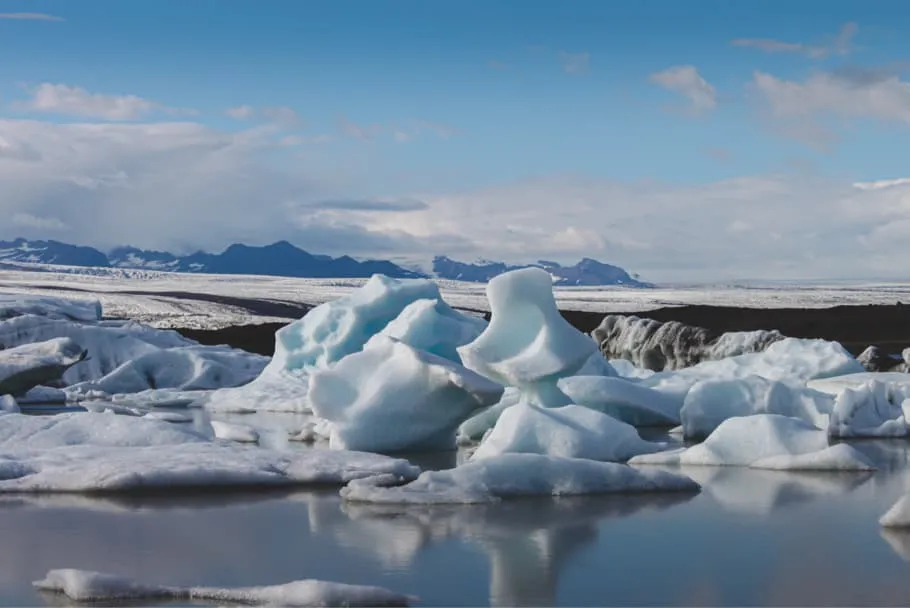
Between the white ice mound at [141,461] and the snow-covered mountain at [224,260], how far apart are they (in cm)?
14605

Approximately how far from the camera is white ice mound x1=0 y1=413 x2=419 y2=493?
Result: 6.51 metres

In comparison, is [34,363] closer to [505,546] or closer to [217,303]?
[505,546]

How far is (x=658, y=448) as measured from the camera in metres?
8.26

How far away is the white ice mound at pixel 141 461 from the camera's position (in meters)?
6.51

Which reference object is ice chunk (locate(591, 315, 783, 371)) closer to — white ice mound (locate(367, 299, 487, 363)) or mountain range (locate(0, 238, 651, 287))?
white ice mound (locate(367, 299, 487, 363))

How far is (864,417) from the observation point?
995 centimetres

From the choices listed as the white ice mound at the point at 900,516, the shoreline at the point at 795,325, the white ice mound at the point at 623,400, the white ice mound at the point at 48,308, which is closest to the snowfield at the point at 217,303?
the shoreline at the point at 795,325

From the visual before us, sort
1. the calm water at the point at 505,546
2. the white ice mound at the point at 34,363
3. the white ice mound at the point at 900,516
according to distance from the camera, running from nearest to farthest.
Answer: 1. the calm water at the point at 505,546
2. the white ice mound at the point at 900,516
3. the white ice mound at the point at 34,363

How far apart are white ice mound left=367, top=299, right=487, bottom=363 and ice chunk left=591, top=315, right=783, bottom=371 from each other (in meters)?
6.36

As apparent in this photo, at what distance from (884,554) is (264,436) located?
20.4 feet

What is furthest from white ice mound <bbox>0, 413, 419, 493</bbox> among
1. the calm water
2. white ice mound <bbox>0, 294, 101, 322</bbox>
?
white ice mound <bbox>0, 294, 101, 322</bbox>

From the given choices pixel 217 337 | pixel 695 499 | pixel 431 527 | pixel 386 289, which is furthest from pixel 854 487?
pixel 217 337

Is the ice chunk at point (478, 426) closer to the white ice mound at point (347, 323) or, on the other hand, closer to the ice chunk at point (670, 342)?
the white ice mound at point (347, 323)

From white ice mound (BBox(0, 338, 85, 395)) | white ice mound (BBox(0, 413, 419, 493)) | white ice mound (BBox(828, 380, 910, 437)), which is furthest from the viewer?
white ice mound (BBox(0, 338, 85, 395))
